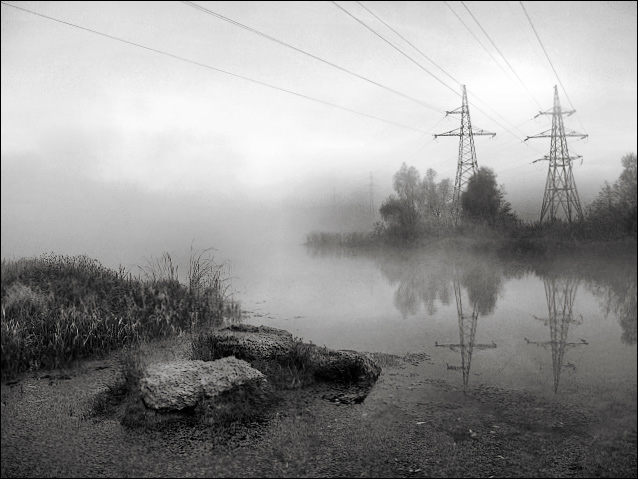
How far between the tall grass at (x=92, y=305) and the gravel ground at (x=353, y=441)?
0.93 m

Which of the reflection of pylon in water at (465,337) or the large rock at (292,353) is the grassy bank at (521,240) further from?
the large rock at (292,353)

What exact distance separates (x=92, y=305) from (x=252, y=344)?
3.50 m

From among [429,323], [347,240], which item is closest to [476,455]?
[429,323]

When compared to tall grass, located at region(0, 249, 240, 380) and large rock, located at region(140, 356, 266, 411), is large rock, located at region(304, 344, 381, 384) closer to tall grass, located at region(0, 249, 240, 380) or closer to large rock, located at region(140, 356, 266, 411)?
large rock, located at region(140, 356, 266, 411)

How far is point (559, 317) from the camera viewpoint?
266 inches

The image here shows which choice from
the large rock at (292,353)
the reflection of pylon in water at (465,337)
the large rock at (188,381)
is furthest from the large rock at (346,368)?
the reflection of pylon in water at (465,337)

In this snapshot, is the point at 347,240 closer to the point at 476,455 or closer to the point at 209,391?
the point at 209,391

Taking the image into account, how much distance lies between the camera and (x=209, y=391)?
6254mm

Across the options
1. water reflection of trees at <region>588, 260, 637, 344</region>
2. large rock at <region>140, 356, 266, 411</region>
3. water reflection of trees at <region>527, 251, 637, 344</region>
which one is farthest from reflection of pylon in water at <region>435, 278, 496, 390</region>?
large rock at <region>140, 356, 266, 411</region>

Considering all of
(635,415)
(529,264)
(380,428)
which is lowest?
(380,428)

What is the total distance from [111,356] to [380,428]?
5.52 metres

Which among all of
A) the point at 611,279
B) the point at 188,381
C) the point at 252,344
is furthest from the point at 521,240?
the point at 188,381

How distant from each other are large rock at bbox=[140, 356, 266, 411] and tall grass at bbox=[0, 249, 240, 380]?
91.1 inches

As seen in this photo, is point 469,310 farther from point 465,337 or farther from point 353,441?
point 353,441
